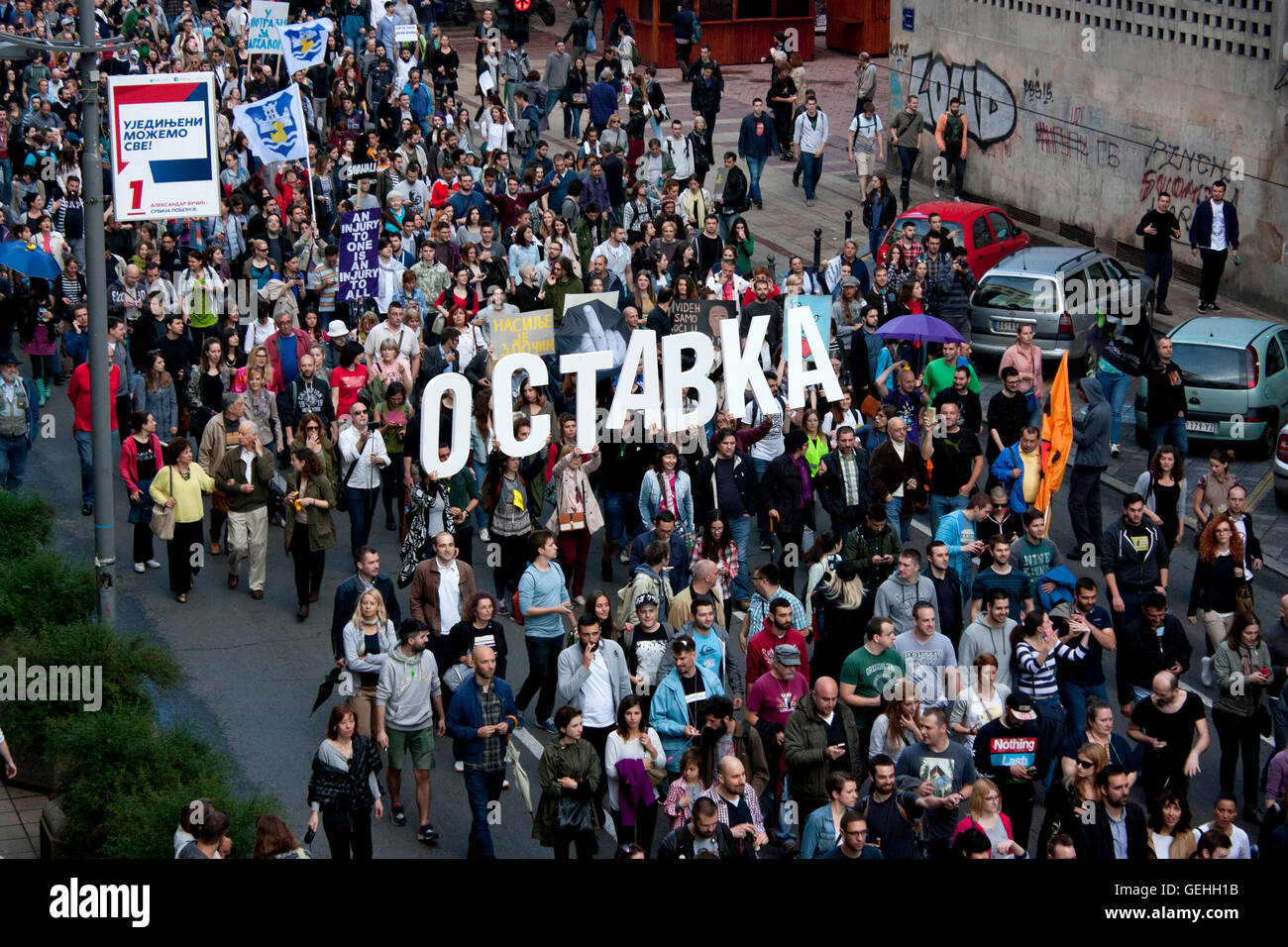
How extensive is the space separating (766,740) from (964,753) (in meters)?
1.33

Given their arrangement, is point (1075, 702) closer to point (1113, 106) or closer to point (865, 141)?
point (1113, 106)

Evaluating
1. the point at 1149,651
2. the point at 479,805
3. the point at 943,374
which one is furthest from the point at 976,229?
the point at 479,805

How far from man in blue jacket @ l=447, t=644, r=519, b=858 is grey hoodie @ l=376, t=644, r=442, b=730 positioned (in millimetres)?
343

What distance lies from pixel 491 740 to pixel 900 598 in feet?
10.7

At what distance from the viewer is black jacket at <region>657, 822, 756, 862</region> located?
1020 centimetres

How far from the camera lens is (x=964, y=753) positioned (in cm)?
1124

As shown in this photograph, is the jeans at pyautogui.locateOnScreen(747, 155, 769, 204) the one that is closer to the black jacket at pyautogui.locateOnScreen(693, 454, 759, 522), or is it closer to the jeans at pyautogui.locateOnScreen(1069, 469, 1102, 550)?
the jeans at pyautogui.locateOnScreen(1069, 469, 1102, 550)

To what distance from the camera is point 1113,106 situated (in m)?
28.1

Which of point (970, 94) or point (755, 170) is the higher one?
point (970, 94)

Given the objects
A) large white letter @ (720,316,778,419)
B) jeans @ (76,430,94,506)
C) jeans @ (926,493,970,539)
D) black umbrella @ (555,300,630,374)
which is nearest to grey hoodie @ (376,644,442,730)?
large white letter @ (720,316,778,419)

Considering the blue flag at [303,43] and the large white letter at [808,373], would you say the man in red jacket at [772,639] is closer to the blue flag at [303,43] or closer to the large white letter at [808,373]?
the large white letter at [808,373]

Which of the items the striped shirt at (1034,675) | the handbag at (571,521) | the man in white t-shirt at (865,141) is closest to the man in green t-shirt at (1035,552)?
the striped shirt at (1034,675)

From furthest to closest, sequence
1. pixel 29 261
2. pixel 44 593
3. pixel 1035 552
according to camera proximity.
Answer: pixel 29 261 < pixel 1035 552 < pixel 44 593

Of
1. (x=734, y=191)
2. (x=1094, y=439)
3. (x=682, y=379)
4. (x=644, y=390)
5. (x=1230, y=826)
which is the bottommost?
(x=1230, y=826)
